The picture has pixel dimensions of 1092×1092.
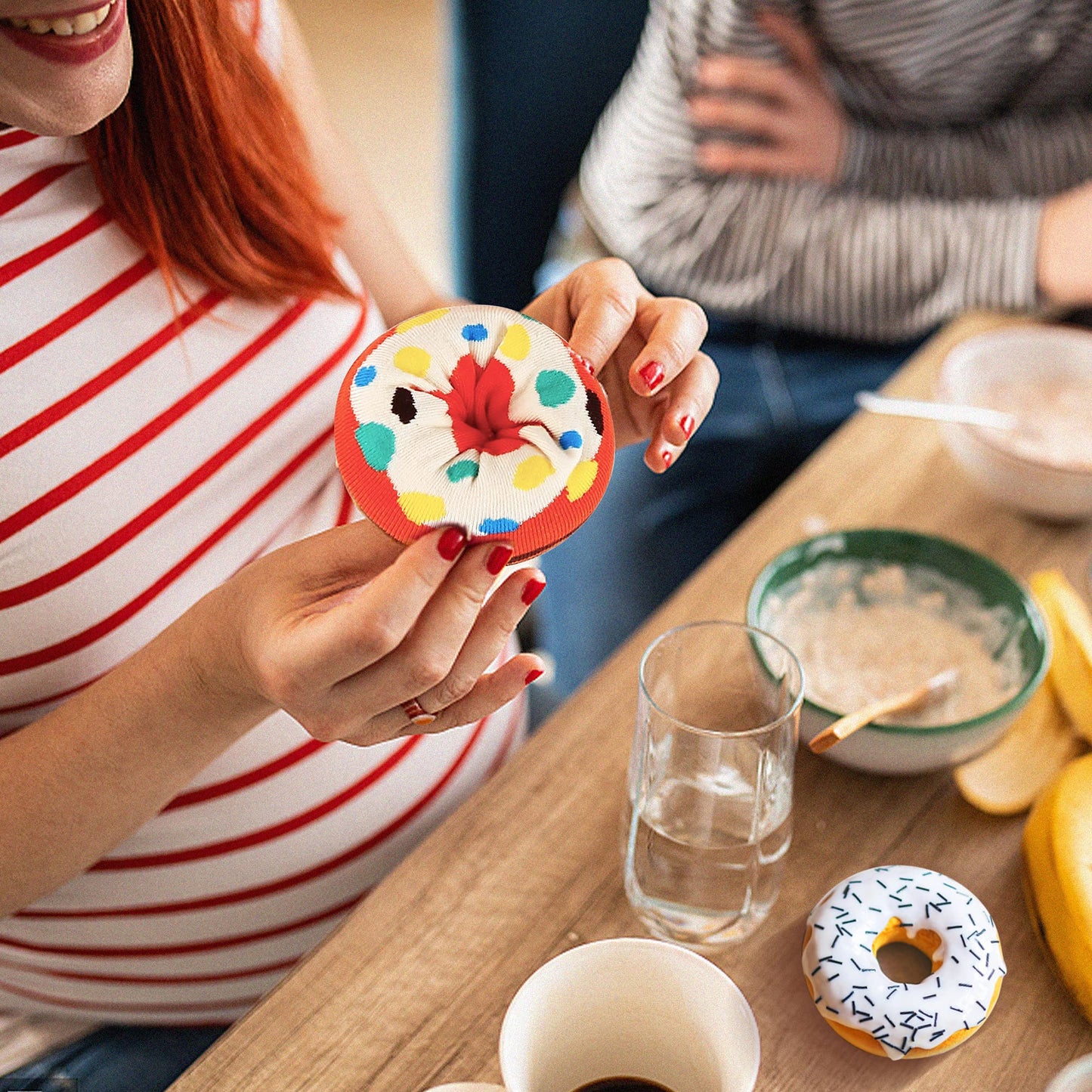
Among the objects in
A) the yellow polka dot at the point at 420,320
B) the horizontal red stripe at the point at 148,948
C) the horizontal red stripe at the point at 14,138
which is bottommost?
the horizontal red stripe at the point at 148,948

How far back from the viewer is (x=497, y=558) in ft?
1.83

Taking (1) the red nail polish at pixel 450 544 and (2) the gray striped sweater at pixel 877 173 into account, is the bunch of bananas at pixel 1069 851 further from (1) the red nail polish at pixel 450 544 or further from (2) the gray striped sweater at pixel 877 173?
(2) the gray striped sweater at pixel 877 173

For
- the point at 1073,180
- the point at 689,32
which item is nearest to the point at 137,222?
the point at 689,32

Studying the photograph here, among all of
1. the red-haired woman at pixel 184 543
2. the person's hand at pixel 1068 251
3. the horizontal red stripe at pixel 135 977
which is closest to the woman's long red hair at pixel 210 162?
the red-haired woman at pixel 184 543

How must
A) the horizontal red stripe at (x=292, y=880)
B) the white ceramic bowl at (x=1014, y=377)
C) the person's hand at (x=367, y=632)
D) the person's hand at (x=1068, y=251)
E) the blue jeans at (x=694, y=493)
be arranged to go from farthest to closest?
the blue jeans at (x=694, y=493), the person's hand at (x=1068, y=251), the white ceramic bowl at (x=1014, y=377), the horizontal red stripe at (x=292, y=880), the person's hand at (x=367, y=632)

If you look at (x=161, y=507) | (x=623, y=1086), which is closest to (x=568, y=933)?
(x=623, y=1086)

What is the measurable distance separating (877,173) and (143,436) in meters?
1.11

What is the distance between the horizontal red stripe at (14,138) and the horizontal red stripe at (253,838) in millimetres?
516

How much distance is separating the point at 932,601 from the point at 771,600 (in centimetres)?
14

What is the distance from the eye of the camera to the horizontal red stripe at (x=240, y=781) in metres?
0.81

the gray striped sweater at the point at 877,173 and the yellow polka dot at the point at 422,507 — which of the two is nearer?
the yellow polka dot at the point at 422,507

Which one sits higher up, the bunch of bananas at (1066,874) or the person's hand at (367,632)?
the person's hand at (367,632)

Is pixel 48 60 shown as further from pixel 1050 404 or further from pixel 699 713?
pixel 1050 404

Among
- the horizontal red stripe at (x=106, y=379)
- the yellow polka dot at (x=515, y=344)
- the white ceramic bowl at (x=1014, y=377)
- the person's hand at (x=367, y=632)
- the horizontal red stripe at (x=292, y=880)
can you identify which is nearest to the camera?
the person's hand at (x=367, y=632)
